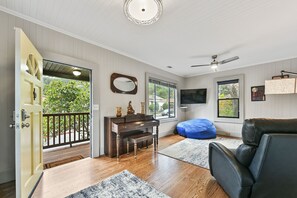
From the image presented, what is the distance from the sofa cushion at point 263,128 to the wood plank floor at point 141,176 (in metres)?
0.92

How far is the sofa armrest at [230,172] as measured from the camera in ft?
4.30

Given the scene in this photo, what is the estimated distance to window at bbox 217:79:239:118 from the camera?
4793mm

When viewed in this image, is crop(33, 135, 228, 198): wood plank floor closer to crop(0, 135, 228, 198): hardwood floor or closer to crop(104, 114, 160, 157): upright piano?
crop(0, 135, 228, 198): hardwood floor

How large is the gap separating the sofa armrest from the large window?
268 centimetres

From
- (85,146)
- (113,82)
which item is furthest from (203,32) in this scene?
(85,146)

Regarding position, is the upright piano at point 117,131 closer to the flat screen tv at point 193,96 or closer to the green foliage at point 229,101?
the flat screen tv at point 193,96

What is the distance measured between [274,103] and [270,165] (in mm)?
3985

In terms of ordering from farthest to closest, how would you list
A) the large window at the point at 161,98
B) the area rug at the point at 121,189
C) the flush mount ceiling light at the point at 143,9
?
1. the large window at the point at 161,98
2. the area rug at the point at 121,189
3. the flush mount ceiling light at the point at 143,9

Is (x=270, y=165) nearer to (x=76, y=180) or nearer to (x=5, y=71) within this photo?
(x=76, y=180)

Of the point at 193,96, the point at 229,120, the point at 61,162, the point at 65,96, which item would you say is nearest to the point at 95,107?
the point at 61,162

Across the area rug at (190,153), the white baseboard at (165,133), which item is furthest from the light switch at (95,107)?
the white baseboard at (165,133)

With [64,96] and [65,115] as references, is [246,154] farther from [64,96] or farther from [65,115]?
[64,96]

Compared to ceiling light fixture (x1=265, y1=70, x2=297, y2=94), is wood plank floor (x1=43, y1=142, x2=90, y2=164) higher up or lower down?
lower down

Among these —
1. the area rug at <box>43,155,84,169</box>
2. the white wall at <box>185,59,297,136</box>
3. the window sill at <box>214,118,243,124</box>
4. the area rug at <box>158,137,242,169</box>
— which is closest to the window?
the window sill at <box>214,118,243,124</box>
